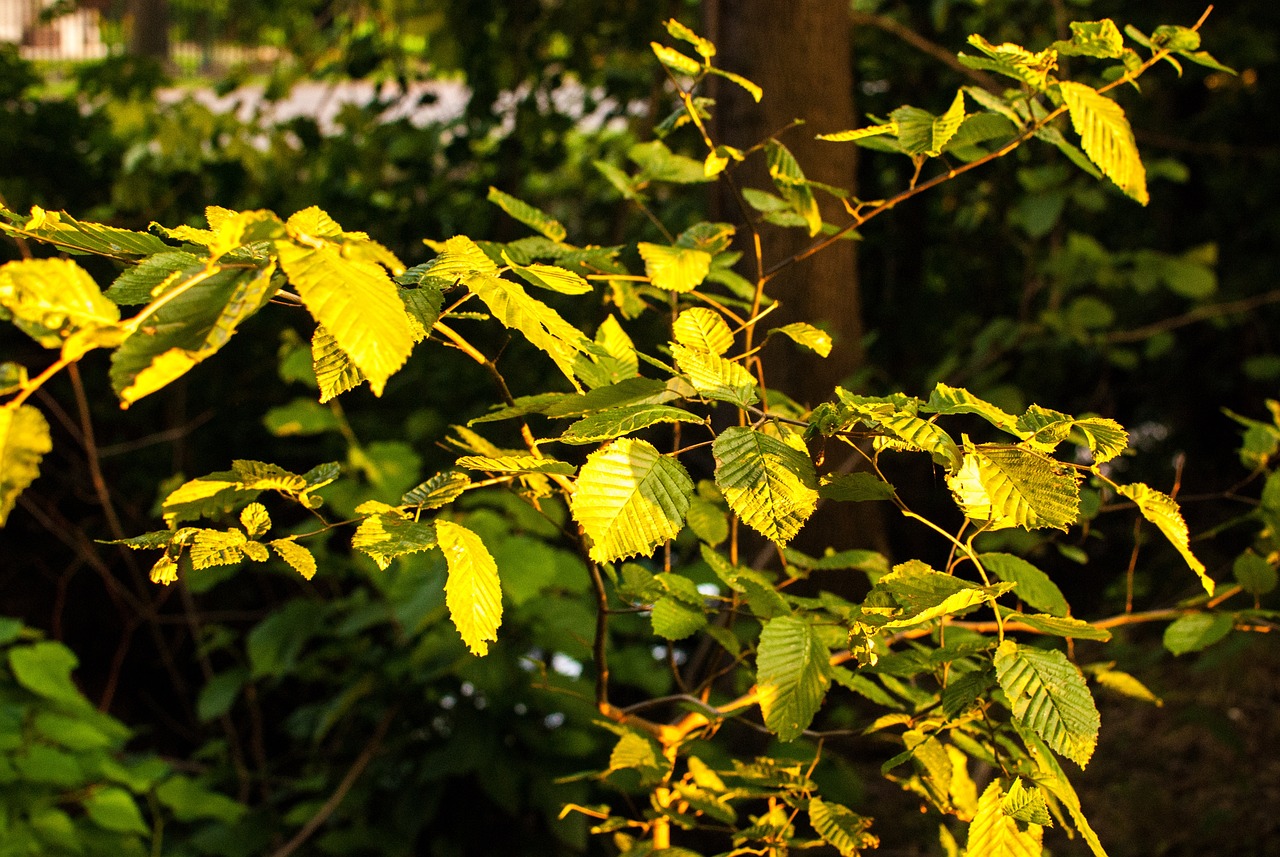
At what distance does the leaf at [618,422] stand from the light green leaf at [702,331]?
0.18m

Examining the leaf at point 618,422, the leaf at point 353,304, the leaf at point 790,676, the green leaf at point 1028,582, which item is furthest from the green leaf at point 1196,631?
the leaf at point 353,304

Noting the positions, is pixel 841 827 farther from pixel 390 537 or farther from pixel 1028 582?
pixel 390 537

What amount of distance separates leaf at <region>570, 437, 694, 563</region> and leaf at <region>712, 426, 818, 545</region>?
0.13 ft

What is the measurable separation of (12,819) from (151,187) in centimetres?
209

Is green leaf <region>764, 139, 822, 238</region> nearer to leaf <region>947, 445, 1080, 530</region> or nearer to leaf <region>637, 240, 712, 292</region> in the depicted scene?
leaf <region>637, 240, 712, 292</region>

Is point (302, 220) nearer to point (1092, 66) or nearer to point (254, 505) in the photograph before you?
point (254, 505)

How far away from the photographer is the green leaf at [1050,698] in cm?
88

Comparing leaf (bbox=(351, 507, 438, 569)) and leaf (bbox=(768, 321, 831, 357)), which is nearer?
leaf (bbox=(351, 507, 438, 569))

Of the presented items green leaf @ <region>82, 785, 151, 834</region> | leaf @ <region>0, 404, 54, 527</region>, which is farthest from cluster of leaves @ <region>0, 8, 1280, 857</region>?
green leaf @ <region>82, 785, 151, 834</region>

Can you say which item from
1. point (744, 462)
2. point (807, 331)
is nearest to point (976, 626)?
point (807, 331)

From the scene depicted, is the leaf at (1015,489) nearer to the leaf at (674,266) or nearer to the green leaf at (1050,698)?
the green leaf at (1050,698)

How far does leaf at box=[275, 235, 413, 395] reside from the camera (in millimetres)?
683

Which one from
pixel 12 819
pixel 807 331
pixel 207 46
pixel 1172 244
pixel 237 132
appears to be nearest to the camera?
pixel 807 331

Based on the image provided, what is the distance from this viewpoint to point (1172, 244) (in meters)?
4.06
